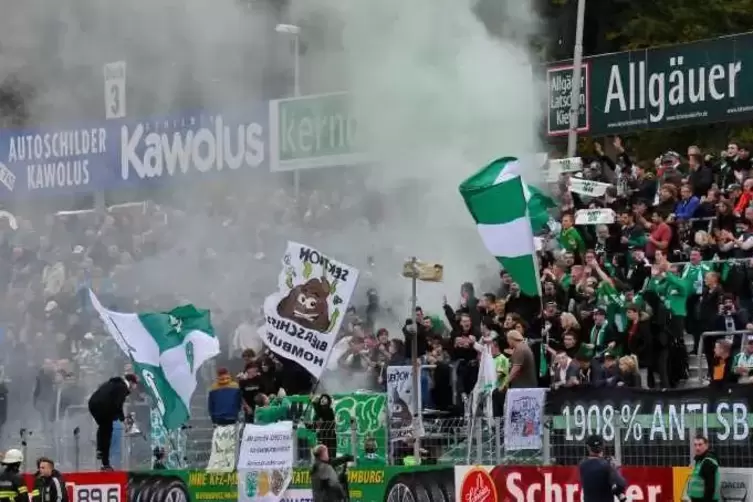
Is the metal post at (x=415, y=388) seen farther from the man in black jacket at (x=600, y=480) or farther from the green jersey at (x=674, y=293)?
the man in black jacket at (x=600, y=480)

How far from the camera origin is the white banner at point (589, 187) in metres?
23.2

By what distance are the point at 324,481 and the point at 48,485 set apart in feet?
12.0

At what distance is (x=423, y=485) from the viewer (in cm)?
1994

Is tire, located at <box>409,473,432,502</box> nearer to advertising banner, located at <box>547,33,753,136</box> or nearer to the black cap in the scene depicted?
the black cap

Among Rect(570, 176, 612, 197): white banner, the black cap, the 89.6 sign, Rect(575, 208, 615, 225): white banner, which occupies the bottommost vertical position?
the 89.6 sign

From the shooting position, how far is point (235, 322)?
27.2m

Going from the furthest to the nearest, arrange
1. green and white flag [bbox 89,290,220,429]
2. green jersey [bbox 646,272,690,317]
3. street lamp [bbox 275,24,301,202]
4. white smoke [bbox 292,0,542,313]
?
street lamp [bbox 275,24,301,202] → white smoke [bbox 292,0,542,313] → green and white flag [bbox 89,290,220,429] → green jersey [bbox 646,272,690,317]

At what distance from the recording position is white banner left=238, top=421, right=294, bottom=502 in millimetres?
21297

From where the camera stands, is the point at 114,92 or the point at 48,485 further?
the point at 114,92

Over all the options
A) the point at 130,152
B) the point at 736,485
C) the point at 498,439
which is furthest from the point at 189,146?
the point at 736,485

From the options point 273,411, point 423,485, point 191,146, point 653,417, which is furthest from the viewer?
point 191,146

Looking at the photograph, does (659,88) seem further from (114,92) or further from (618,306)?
(114,92)

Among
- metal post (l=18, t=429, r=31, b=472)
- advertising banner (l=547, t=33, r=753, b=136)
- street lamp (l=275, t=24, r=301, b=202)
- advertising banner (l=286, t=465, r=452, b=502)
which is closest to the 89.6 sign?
metal post (l=18, t=429, r=31, b=472)

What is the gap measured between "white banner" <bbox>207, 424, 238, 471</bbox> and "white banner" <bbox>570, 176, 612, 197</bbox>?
4718mm
